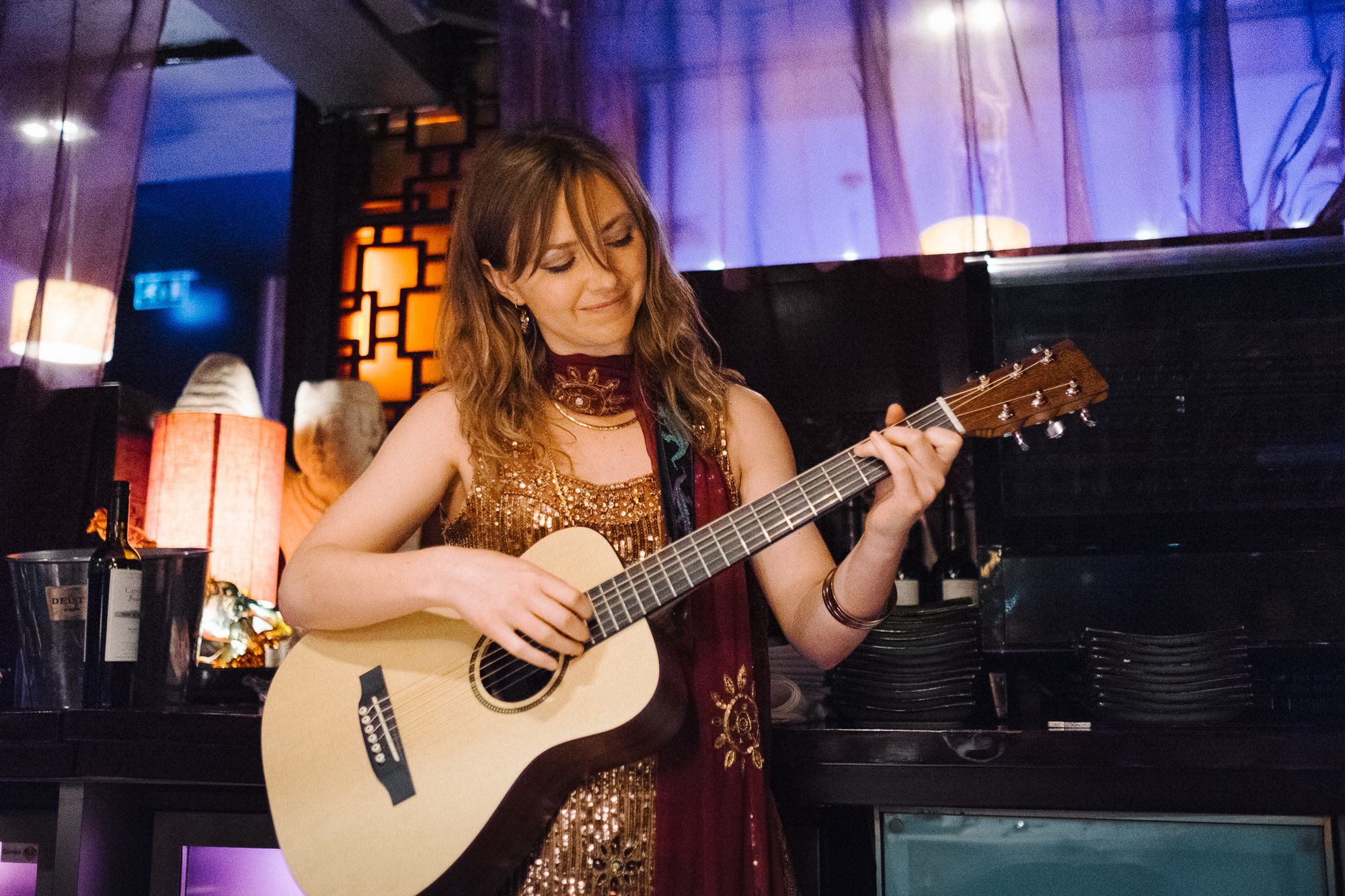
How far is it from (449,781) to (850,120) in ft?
6.69

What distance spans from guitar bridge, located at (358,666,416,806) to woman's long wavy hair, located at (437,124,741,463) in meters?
0.34

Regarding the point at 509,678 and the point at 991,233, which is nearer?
the point at 509,678

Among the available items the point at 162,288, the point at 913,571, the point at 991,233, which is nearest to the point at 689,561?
the point at 913,571

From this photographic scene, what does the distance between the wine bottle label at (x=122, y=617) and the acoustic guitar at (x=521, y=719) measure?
69 centimetres

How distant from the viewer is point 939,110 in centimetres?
261

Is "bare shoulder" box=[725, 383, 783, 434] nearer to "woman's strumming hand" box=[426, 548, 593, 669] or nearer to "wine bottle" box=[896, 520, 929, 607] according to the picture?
"woman's strumming hand" box=[426, 548, 593, 669]

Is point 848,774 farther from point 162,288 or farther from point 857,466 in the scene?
point 162,288

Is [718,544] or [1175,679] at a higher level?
[718,544]

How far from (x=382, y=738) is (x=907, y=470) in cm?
76

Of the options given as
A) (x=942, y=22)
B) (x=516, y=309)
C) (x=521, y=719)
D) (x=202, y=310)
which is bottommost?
(x=521, y=719)

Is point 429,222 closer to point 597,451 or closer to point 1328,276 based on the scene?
point 597,451

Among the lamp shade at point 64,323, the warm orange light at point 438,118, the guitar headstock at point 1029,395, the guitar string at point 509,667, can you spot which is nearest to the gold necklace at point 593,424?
the guitar string at point 509,667

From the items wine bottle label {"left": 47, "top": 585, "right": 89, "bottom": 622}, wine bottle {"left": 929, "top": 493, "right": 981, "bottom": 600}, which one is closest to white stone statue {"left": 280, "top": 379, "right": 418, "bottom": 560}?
wine bottle label {"left": 47, "top": 585, "right": 89, "bottom": 622}

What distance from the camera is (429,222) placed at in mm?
3350
